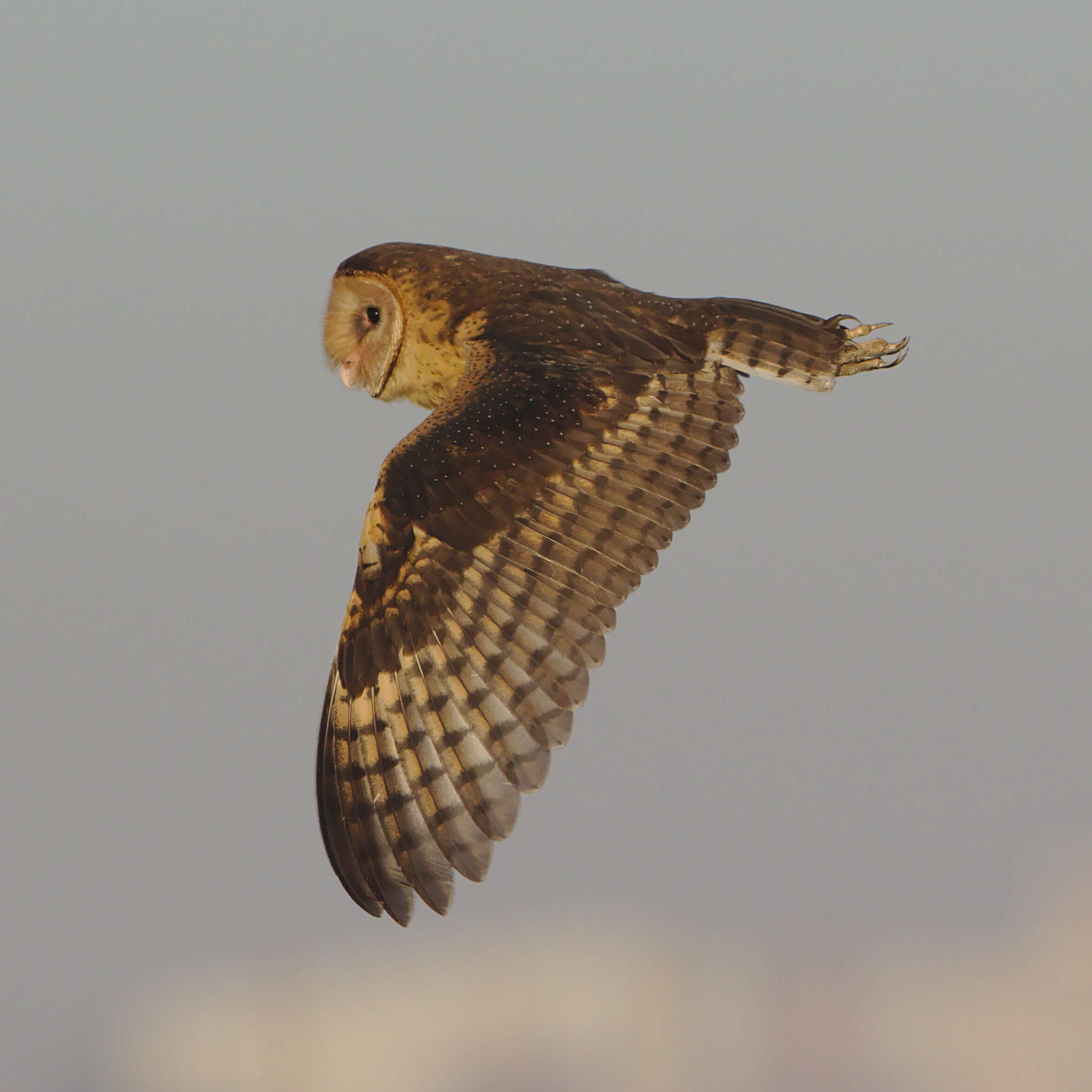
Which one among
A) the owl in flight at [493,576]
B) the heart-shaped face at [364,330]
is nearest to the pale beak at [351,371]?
the heart-shaped face at [364,330]

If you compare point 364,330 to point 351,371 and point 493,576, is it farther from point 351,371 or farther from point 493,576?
point 493,576

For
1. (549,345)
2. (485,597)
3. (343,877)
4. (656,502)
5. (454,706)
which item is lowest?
(343,877)

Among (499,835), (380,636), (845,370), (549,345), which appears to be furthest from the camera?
(845,370)

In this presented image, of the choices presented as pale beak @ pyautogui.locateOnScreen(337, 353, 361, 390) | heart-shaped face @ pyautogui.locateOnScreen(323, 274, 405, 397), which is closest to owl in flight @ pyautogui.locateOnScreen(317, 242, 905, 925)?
heart-shaped face @ pyautogui.locateOnScreen(323, 274, 405, 397)

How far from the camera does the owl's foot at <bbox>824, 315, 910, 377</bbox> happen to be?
615cm

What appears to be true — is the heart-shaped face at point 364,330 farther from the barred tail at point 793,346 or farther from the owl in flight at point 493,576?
the barred tail at point 793,346

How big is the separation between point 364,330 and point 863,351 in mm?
2015

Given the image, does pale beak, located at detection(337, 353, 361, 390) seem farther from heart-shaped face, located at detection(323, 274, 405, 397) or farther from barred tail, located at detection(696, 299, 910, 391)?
barred tail, located at detection(696, 299, 910, 391)

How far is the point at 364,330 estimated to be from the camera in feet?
22.0

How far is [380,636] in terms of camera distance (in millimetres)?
5289

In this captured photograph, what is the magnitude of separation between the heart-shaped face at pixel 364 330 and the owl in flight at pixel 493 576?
0.76 m

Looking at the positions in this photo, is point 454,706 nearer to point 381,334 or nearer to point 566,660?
point 566,660

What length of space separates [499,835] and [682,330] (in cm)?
216

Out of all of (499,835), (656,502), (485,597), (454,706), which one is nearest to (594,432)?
(656,502)
